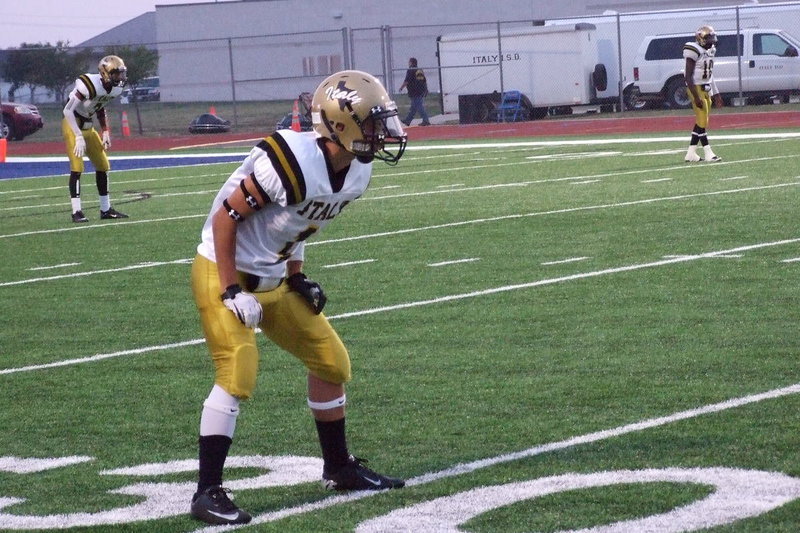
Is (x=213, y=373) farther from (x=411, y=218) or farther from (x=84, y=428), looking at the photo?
(x=411, y=218)

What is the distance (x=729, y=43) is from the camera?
3164 cm

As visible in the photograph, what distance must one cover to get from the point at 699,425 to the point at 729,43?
2760 centimetres

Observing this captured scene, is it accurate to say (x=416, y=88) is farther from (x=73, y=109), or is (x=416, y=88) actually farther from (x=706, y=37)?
(x=73, y=109)

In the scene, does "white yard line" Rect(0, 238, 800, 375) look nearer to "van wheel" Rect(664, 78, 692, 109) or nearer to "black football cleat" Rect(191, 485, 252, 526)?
"black football cleat" Rect(191, 485, 252, 526)

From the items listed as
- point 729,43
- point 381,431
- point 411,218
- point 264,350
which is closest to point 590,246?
point 411,218

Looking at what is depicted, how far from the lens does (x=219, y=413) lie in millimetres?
4469

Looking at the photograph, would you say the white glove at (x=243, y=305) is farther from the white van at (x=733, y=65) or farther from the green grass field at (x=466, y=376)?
the white van at (x=733, y=65)

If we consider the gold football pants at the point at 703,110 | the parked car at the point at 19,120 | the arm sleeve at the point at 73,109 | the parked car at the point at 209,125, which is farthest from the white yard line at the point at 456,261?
the parked car at the point at 19,120

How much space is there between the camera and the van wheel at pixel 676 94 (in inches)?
1268

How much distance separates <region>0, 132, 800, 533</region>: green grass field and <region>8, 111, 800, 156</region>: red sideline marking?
45.6 feet

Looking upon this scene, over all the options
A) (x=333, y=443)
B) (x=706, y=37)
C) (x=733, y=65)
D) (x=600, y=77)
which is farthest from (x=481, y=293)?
(x=600, y=77)

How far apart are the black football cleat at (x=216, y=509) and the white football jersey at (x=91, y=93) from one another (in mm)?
10366

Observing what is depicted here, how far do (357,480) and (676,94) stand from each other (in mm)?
28710

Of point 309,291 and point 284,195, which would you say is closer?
point 284,195
